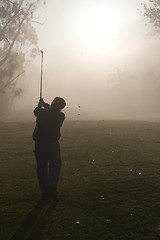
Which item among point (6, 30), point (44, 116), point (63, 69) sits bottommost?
point (44, 116)

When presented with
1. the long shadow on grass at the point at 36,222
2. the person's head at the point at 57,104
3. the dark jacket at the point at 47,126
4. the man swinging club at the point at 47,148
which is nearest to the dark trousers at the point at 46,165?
the man swinging club at the point at 47,148

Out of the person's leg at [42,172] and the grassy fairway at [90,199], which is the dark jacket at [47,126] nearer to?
the person's leg at [42,172]

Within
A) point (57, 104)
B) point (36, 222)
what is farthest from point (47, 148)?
point (36, 222)

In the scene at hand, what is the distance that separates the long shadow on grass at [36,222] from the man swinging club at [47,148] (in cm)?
37

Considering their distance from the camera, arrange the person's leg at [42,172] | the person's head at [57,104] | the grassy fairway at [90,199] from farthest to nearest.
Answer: the person's head at [57,104] < the person's leg at [42,172] < the grassy fairway at [90,199]

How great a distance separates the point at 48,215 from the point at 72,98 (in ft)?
407

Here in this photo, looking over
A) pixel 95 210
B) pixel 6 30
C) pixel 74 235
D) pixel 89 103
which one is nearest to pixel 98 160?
pixel 95 210

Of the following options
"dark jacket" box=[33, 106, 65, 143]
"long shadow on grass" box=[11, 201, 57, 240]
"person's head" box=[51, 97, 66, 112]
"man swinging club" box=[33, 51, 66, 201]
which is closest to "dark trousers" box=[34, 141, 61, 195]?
"man swinging club" box=[33, 51, 66, 201]

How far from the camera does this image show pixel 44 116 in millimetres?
6879

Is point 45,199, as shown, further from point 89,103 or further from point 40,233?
point 89,103

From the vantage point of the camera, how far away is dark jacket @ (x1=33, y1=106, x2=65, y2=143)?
22.4 ft

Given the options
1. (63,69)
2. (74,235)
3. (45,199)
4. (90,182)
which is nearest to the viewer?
(74,235)

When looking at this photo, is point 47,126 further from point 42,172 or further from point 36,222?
point 36,222

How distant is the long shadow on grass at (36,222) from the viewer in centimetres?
499
